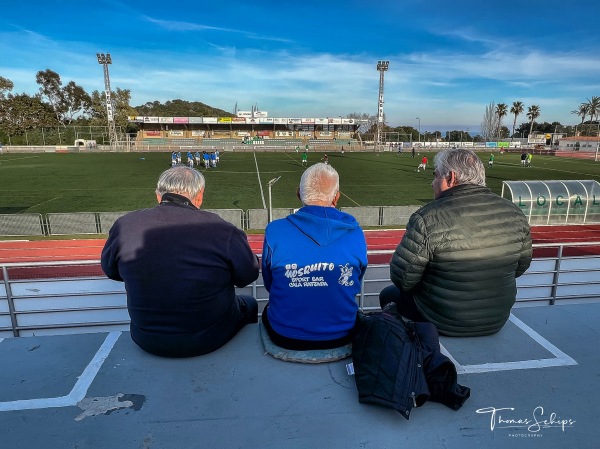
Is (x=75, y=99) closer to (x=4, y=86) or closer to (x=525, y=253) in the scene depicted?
(x=4, y=86)

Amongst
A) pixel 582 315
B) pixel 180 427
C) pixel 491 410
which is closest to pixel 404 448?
pixel 491 410

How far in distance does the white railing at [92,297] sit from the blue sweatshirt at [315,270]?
1934 millimetres

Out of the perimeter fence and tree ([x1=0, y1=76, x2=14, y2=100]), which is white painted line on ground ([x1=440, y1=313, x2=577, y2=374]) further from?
tree ([x1=0, y1=76, x2=14, y2=100])

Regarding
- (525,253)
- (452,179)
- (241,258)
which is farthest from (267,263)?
(525,253)

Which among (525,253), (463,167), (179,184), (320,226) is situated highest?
(463,167)

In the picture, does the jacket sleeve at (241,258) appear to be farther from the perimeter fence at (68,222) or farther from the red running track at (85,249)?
the perimeter fence at (68,222)

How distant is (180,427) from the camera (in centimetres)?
180

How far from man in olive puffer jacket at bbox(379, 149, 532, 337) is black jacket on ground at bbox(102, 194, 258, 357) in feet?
3.63

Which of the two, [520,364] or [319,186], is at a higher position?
[319,186]

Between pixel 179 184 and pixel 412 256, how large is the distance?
1.60m

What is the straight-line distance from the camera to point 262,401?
6.48ft

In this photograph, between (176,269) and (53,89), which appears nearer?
(176,269)

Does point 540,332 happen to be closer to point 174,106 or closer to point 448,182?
point 448,182

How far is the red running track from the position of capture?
32.8 feet
